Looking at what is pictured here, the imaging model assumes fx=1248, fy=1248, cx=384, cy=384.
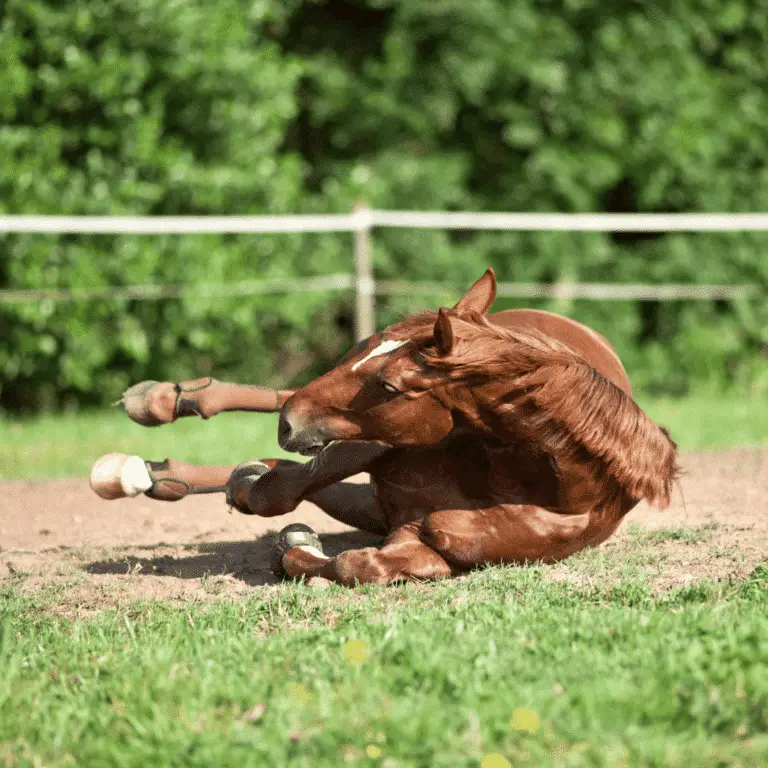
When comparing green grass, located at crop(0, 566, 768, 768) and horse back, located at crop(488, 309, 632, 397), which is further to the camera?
horse back, located at crop(488, 309, 632, 397)

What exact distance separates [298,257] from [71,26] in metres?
2.66

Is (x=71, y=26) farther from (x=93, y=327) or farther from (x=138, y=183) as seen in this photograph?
(x=93, y=327)

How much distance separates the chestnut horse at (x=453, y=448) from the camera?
3.59 metres

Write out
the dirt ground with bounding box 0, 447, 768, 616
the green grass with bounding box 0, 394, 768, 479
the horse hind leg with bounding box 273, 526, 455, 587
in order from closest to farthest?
the horse hind leg with bounding box 273, 526, 455, 587 → the dirt ground with bounding box 0, 447, 768, 616 → the green grass with bounding box 0, 394, 768, 479

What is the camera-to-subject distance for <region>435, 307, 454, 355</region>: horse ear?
11.3 ft

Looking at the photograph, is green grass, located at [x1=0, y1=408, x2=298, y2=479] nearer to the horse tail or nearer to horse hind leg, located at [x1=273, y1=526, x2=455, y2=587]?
horse hind leg, located at [x1=273, y1=526, x2=455, y2=587]

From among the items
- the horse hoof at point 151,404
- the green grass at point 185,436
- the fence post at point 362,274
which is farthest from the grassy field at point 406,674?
the fence post at point 362,274

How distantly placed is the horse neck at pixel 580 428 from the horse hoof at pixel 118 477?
1.33 m

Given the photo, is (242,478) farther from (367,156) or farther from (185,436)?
(367,156)

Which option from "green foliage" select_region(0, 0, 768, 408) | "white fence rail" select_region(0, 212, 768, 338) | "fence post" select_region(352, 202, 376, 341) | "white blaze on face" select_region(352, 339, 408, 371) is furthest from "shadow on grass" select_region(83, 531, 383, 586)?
"green foliage" select_region(0, 0, 768, 408)

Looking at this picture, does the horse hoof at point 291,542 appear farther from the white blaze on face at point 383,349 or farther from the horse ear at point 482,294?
the horse ear at point 482,294

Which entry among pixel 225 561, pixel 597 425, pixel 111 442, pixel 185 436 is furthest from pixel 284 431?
pixel 185 436

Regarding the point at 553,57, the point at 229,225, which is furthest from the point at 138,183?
the point at 553,57

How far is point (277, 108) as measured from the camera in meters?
10.2
